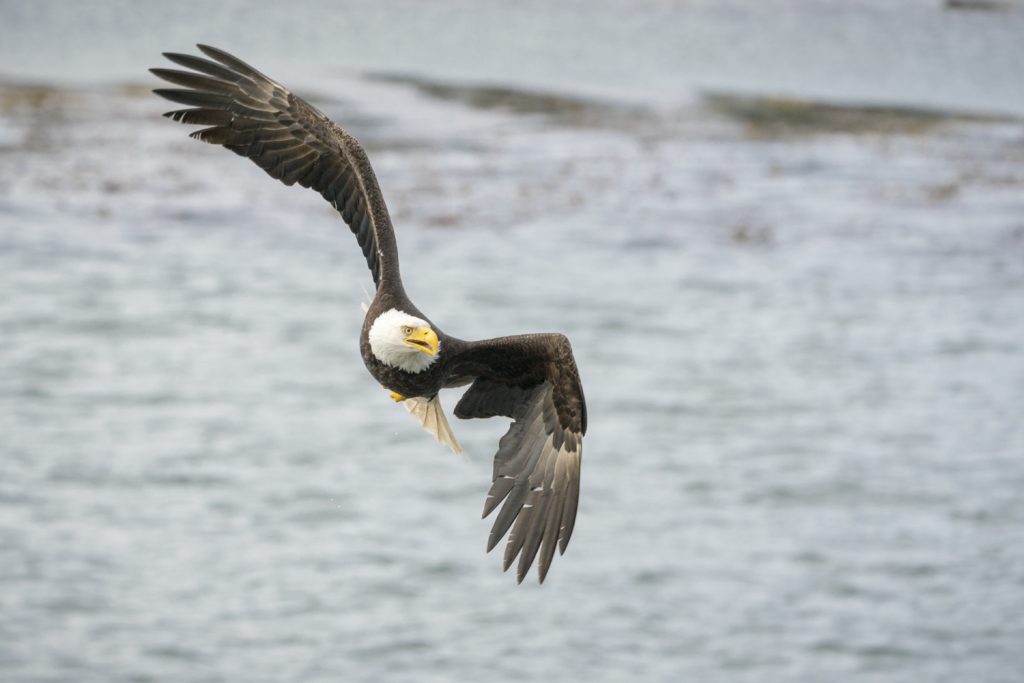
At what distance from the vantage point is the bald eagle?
665 centimetres

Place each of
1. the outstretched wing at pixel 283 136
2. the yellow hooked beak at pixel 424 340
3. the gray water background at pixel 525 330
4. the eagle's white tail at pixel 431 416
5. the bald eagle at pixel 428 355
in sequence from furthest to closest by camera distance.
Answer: the gray water background at pixel 525 330 < the eagle's white tail at pixel 431 416 < the outstretched wing at pixel 283 136 < the bald eagle at pixel 428 355 < the yellow hooked beak at pixel 424 340

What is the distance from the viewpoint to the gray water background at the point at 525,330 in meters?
20.8

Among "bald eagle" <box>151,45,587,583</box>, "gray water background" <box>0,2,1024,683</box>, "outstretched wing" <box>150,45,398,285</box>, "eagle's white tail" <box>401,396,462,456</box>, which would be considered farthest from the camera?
"gray water background" <box>0,2,1024,683</box>

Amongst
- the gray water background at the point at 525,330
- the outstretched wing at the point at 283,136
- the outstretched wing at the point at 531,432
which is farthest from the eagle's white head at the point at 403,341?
the gray water background at the point at 525,330

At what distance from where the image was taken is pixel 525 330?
26.3 m

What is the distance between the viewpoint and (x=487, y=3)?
52.2 m

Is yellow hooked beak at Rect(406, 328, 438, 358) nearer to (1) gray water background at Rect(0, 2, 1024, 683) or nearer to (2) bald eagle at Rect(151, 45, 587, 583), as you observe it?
(2) bald eagle at Rect(151, 45, 587, 583)

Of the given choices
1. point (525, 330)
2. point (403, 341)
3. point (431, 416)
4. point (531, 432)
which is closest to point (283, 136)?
point (403, 341)

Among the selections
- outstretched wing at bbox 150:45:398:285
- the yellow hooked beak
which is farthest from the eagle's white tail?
the yellow hooked beak

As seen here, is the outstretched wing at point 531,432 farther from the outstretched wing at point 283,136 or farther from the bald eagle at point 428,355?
the outstretched wing at point 283,136

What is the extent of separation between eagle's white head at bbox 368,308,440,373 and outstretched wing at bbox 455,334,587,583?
0.28 meters

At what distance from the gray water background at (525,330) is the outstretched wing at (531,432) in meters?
12.4

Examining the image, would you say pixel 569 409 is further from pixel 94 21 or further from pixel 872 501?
pixel 94 21

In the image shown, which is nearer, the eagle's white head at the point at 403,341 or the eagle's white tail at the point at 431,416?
the eagle's white head at the point at 403,341
